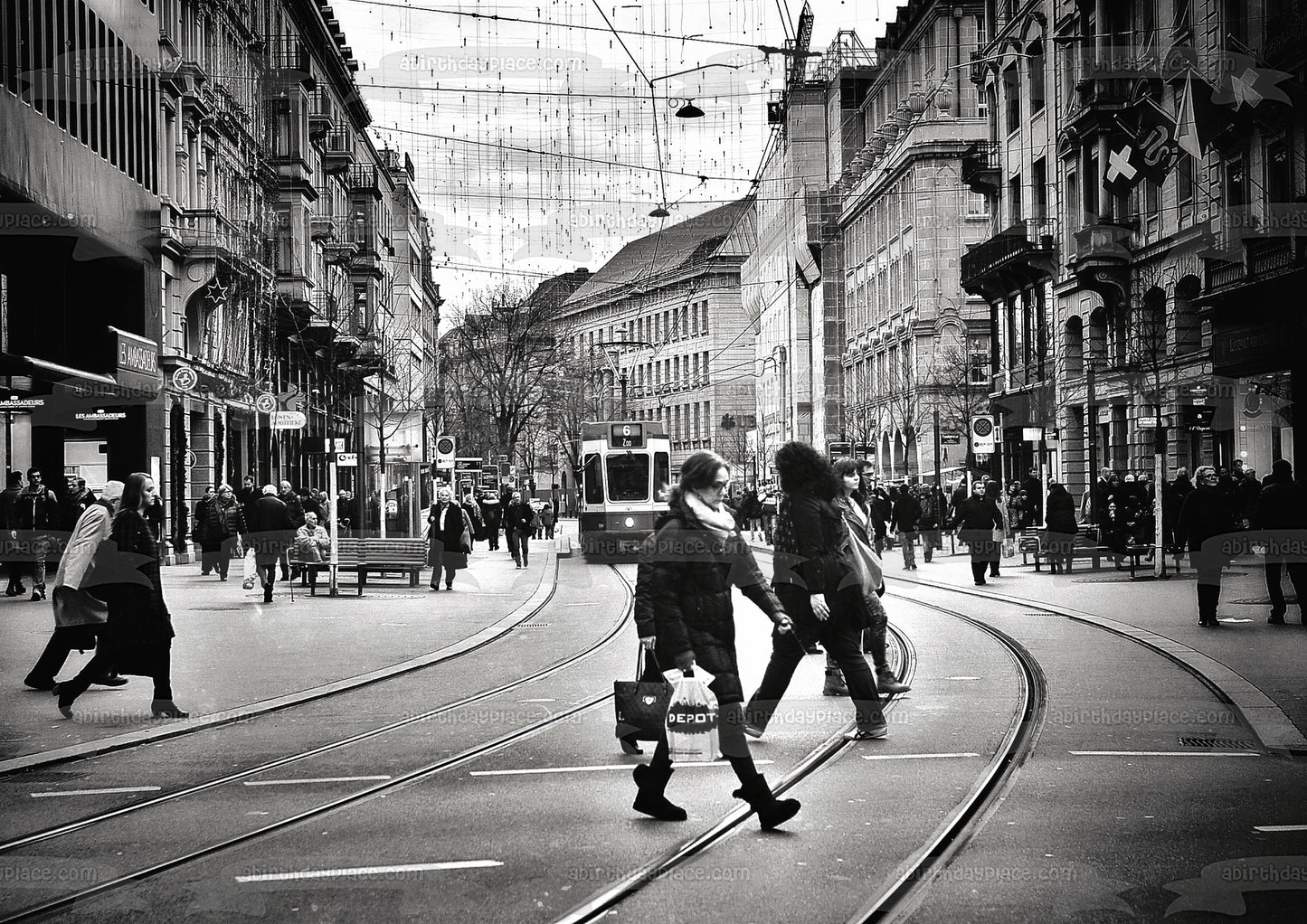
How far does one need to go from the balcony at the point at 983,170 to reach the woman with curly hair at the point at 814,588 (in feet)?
143

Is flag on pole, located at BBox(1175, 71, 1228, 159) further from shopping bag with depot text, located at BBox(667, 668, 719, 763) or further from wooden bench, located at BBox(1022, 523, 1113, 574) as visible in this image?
shopping bag with depot text, located at BBox(667, 668, 719, 763)

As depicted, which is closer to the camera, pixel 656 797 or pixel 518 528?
pixel 656 797

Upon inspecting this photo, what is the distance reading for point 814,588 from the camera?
10117 mm

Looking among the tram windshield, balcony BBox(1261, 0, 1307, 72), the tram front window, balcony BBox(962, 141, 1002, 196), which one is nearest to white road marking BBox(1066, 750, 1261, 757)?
balcony BBox(1261, 0, 1307, 72)

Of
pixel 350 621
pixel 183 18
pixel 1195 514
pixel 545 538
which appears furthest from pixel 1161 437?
pixel 545 538

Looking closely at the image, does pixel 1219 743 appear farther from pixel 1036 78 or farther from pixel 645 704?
pixel 1036 78

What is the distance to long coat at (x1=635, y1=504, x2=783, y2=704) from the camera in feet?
25.8

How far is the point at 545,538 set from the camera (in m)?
64.7

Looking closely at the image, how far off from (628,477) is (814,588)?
29.9 m

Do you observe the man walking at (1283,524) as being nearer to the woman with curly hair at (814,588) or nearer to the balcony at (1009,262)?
the woman with curly hair at (814,588)

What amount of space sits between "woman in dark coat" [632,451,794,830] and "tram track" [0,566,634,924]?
1762 millimetres

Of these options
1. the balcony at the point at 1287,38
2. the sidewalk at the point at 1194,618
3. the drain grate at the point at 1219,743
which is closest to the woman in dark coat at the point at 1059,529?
the sidewalk at the point at 1194,618

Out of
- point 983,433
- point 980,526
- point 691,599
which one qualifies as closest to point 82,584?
point 691,599

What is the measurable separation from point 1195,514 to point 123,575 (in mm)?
13905
